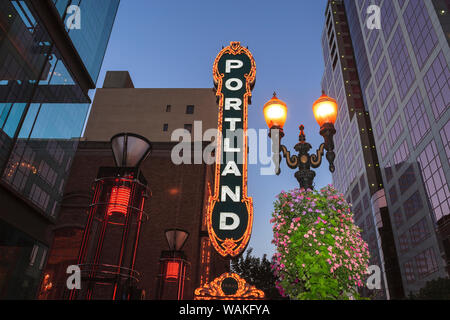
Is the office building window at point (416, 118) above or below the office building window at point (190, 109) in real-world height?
above

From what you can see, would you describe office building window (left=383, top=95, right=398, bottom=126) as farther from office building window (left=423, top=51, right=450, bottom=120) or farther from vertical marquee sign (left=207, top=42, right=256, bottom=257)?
vertical marquee sign (left=207, top=42, right=256, bottom=257)

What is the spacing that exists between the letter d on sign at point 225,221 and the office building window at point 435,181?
4631 centimetres

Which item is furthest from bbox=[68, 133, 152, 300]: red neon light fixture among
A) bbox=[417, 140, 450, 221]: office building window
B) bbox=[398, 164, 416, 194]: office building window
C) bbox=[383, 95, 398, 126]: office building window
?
bbox=[383, 95, 398, 126]: office building window

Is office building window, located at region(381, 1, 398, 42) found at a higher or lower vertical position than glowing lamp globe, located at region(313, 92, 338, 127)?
higher

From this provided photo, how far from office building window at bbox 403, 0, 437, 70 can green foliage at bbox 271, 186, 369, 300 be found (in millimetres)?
51476

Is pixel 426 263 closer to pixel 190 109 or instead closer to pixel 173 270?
pixel 190 109

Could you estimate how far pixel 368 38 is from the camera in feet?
255

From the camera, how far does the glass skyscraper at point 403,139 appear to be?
152ft

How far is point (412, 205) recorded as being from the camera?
56750 mm

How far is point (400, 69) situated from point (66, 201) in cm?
6037

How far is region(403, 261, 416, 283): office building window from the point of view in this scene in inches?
2242

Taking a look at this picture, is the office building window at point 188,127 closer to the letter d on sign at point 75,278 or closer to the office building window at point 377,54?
Result: the letter d on sign at point 75,278

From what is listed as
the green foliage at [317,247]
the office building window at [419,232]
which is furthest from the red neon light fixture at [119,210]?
the office building window at [419,232]

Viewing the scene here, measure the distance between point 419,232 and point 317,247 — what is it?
5771cm
